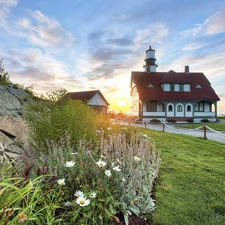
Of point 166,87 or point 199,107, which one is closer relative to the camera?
point 166,87

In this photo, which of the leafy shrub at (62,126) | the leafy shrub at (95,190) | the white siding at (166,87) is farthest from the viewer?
the white siding at (166,87)

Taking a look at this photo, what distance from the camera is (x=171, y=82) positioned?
27.6 m

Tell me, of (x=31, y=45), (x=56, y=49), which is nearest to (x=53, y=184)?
(x=31, y=45)

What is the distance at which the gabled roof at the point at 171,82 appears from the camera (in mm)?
26842

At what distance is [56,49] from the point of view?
740 cm

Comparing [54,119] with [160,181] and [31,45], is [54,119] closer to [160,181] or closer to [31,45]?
[160,181]

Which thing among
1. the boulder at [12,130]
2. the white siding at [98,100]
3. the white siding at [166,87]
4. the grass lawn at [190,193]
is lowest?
the grass lawn at [190,193]

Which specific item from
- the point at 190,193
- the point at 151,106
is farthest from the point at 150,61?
the point at 190,193

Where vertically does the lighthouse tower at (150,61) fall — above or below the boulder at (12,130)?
above

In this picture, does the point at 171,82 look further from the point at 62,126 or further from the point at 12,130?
the point at 62,126

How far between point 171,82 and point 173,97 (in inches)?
91.9

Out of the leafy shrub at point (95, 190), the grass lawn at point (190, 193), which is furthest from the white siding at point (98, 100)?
the leafy shrub at point (95, 190)

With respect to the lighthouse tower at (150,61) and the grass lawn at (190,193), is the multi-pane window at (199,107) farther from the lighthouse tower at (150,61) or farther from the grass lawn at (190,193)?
the grass lawn at (190,193)

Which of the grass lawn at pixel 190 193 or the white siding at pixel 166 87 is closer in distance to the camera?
the grass lawn at pixel 190 193
